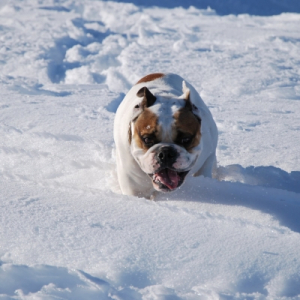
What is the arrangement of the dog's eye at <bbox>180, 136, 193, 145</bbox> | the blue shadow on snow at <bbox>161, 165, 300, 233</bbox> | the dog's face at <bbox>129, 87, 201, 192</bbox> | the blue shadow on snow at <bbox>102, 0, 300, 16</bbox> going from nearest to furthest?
the blue shadow on snow at <bbox>161, 165, 300, 233</bbox> → the dog's face at <bbox>129, 87, 201, 192</bbox> → the dog's eye at <bbox>180, 136, 193, 145</bbox> → the blue shadow on snow at <bbox>102, 0, 300, 16</bbox>

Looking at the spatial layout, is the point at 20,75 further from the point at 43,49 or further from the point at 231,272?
the point at 231,272

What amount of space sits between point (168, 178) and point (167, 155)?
0.69 feet

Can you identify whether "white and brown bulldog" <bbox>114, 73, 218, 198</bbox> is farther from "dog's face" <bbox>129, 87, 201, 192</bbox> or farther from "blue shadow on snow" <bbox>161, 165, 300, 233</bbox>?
"blue shadow on snow" <bbox>161, 165, 300, 233</bbox>

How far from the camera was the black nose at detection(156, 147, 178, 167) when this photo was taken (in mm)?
2834

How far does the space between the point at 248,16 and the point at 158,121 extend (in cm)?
1146

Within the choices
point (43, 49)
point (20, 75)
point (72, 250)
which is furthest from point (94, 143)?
point (43, 49)

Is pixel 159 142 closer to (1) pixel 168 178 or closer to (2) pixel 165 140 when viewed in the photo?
(2) pixel 165 140

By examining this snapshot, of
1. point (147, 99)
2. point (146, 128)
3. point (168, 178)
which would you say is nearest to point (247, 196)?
point (168, 178)

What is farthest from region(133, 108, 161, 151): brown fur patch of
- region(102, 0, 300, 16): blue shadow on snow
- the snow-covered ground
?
region(102, 0, 300, 16): blue shadow on snow

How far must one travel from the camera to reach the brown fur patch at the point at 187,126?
2941mm

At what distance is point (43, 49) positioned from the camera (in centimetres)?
906

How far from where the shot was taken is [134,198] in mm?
2873

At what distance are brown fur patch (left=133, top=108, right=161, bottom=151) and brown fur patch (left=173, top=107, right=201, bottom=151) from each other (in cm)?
13

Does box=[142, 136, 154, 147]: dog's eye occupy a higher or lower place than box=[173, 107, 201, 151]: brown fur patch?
lower
